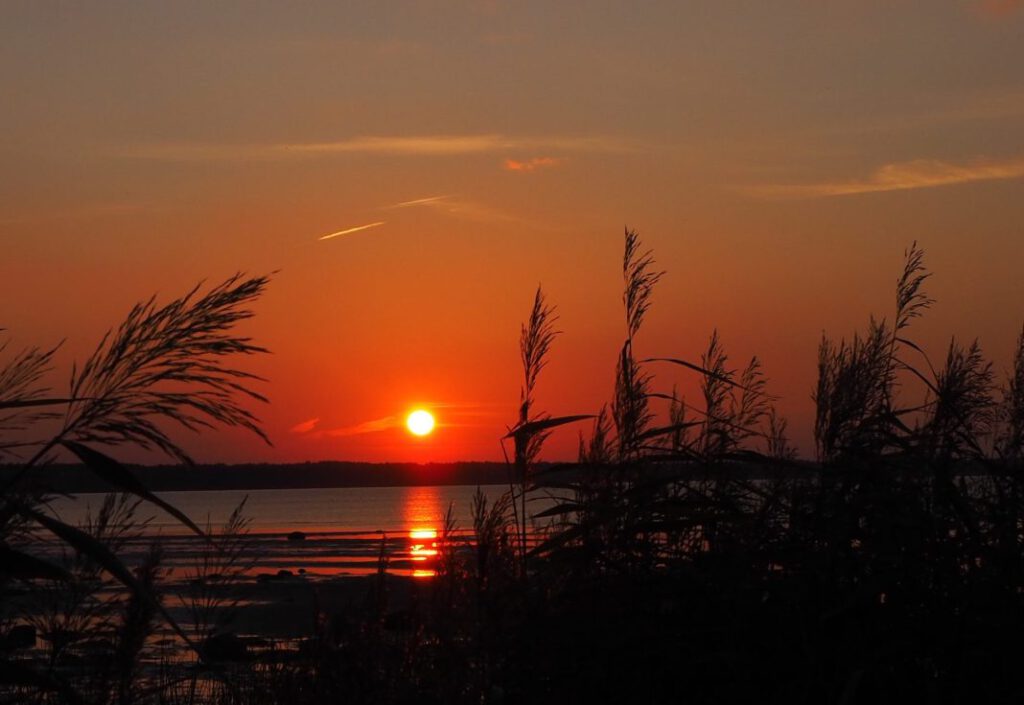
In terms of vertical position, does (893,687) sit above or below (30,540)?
below

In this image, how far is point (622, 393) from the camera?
568 centimetres

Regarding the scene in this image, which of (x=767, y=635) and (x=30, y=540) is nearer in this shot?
(x=30, y=540)

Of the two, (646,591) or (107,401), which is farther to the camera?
(646,591)

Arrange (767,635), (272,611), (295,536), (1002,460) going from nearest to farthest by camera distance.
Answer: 1. (767,635)
2. (1002,460)
3. (272,611)
4. (295,536)

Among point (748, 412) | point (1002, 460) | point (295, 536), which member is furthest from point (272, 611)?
point (295, 536)

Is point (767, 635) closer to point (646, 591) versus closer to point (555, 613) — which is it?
point (646, 591)

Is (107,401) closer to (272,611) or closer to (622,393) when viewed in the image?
(622,393)

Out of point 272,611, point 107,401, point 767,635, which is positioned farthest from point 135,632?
point 272,611

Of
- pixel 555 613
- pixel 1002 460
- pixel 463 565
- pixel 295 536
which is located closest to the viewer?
pixel 555 613

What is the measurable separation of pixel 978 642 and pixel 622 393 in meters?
2.17

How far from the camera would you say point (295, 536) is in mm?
74125

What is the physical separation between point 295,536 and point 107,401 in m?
73.4

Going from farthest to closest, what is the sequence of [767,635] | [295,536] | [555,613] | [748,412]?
1. [295,536]
2. [748,412]
3. [555,613]
4. [767,635]

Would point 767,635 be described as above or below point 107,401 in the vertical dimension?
below
